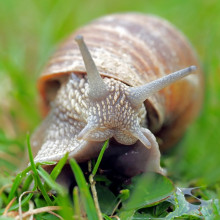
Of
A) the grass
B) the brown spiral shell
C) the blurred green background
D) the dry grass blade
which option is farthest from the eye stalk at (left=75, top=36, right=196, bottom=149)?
the blurred green background

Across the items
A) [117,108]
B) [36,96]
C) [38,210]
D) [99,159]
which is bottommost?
[38,210]

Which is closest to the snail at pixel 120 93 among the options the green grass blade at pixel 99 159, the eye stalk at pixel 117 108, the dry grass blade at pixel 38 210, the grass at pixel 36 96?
the eye stalk at pixel 117 108

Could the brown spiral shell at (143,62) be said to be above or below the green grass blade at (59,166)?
above

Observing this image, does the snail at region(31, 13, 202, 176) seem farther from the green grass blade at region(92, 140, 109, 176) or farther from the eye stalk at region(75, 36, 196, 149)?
the green grass blade at region(92, 140, 109, 176)

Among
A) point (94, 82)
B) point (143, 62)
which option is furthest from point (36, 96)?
point (94, 82)

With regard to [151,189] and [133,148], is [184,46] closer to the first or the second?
[133,148]

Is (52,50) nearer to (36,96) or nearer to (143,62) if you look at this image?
(36,96)

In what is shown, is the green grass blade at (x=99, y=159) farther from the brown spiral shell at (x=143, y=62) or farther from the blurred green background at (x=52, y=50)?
the blurred green background at (x=52, y=50)
